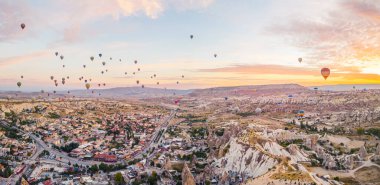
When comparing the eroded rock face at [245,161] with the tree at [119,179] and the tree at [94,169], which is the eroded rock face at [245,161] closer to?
the tree at [119,179]

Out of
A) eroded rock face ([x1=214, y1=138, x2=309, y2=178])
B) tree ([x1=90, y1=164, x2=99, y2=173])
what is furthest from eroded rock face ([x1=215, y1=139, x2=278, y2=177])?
tree ([x1=90, y1=164, x2=99, y2=173])

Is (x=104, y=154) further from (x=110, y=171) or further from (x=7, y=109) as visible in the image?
(x=7, y=109)

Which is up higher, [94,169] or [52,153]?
[94,169]

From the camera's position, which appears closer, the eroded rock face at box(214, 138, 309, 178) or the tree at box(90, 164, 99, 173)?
the eroded rock face at box(214, 138, 309, 178)

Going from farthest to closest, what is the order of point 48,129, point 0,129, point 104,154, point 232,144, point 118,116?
1. point 118,116
2. point 48,129
3. point 0,129
4. point 104,154
5. point 232,144

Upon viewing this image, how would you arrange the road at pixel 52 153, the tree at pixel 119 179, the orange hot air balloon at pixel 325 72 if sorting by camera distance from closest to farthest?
1. the tree at pixel 119 179
2. the road at pixel 52 153
3. the orange hot air balloon at pixel 325 72

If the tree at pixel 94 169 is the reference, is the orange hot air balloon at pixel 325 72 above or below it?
above

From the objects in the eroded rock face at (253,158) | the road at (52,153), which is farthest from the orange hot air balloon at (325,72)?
the road at (52,153)

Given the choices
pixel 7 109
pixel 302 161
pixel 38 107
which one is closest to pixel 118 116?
pixel 38 107

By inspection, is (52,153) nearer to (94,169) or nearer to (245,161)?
(94,169)

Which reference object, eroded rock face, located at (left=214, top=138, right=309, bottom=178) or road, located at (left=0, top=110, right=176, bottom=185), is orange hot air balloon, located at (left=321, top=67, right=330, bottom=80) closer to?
eroded rock face, located at (left=214, top=138, right=309, bottom=178)

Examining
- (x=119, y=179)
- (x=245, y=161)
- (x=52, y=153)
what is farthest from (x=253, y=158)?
(x=52, y=153)
